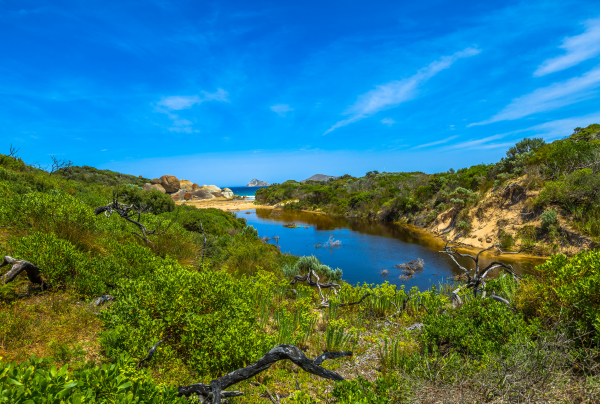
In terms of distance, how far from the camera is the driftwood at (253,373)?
2.84 metres

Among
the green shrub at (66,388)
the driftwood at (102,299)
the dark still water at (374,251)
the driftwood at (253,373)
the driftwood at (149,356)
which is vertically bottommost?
the dark still water at (374,251)

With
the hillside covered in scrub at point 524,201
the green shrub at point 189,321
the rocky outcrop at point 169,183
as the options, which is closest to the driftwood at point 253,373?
the green shrub at point 189,321

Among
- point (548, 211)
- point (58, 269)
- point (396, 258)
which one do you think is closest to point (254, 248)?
point (58, 269)

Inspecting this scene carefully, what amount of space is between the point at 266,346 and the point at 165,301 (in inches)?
60.5

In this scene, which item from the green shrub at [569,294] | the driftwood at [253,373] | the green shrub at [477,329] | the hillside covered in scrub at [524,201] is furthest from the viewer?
the hillside covered in scrub at [524,201]

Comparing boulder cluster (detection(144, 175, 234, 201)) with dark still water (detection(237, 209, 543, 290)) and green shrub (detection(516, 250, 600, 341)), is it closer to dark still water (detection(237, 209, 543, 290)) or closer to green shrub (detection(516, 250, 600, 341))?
dark still water (detection(237, 209, 543, 290))

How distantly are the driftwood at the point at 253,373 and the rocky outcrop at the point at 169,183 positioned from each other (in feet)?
210

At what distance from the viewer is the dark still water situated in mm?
13508

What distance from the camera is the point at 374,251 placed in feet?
61.1

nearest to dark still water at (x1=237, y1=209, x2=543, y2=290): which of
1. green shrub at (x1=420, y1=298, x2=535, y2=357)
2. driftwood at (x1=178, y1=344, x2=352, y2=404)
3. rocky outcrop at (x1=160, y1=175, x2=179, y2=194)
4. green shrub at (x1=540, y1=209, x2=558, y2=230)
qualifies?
green shrub at (x1=540, y1=209, x2=558, y2=230)

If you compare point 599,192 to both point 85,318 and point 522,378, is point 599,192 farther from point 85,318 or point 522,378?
point 85,318

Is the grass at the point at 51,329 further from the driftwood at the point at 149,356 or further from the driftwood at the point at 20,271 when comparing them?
the driftwood at the point at 149,356

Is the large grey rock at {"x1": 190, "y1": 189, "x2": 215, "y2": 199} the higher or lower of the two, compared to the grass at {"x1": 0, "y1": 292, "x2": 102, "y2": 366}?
higher

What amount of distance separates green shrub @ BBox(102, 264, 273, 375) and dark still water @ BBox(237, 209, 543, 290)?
30.4 ft
